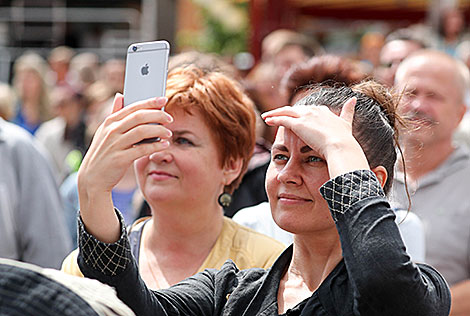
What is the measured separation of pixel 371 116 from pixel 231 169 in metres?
0.92

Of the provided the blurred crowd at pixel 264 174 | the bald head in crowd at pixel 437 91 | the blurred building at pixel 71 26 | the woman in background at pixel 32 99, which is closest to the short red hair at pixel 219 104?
the blurred crowd at pixel 264 174

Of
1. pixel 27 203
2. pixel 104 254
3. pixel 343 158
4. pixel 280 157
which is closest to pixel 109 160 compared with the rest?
pixel 104 254

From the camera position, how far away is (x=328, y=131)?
1611mm

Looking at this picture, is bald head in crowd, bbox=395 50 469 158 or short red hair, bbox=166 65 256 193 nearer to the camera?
short red hair, bbox=166 65 256 193

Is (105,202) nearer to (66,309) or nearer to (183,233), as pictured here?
(66,309)

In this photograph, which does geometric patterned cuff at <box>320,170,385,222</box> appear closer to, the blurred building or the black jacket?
the black jacket

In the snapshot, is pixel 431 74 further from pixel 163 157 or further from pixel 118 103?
pixel 118 103

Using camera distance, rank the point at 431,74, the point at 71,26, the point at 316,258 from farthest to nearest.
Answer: the point at 71,26
the point at 431,74
the point at 316,258

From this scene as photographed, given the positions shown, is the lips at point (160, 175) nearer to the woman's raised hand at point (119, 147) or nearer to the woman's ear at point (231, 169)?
the woman's ear at point (231, 169)

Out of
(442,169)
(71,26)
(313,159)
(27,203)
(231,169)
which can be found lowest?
(71,26)

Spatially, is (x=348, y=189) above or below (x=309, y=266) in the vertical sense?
above

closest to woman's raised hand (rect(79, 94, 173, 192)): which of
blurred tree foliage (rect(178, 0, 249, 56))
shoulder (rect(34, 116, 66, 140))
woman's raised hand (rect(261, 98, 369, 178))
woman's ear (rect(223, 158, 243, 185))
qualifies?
woman's raised hand (rect(261, 98, 369, 178))

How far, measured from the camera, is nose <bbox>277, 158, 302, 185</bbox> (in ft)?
5.55

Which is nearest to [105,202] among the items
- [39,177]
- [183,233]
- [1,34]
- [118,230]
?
[118,230]
